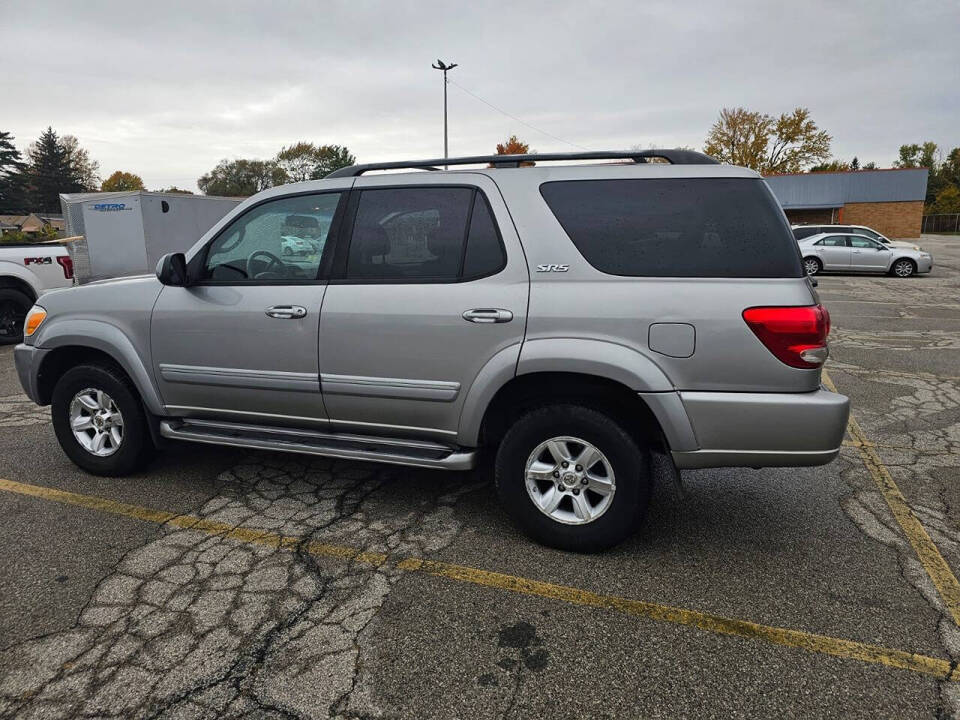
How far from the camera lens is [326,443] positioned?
362 cm

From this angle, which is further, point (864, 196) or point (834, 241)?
point (864, 196)

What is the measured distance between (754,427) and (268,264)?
8.77ft

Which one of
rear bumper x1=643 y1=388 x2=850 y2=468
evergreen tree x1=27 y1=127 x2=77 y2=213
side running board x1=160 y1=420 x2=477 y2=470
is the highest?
evergreen tree x1=27 y1=127 x2=77 y2=213

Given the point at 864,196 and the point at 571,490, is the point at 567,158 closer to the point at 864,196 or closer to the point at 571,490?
the point at 571,490

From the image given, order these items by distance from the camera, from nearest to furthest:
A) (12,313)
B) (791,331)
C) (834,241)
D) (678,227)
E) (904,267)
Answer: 1. (791,331)
2. (678,227)
3. (12,313)
4. (904,267)
5. (834,241)

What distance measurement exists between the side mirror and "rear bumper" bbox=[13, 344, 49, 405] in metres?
1.13

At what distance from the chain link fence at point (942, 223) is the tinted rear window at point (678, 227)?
7288cm

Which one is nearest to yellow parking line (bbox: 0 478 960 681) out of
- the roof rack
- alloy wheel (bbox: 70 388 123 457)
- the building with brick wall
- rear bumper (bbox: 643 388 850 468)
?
alloy wheel (bbox: 70 388 123 457)

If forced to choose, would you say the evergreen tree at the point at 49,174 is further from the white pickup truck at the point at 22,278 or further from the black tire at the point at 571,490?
the black tire at the point at 571,490

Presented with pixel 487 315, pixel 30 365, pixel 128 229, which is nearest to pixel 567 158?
pixel 487 315

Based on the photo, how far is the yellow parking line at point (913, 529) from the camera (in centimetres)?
288

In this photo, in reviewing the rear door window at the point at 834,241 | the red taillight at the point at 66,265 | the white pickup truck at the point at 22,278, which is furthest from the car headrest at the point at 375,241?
the rear door window at the point at 834,241

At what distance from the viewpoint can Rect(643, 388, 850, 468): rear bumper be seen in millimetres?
2848

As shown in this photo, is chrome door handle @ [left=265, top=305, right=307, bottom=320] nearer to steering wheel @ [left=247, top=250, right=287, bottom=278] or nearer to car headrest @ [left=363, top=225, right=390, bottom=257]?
steering wheel @ [left=247, top=250, right=287, bottom=278]
